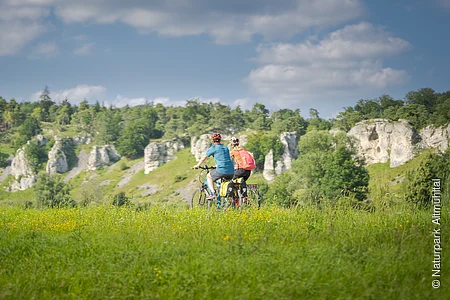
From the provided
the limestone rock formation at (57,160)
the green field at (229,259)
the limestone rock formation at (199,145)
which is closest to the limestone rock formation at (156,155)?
the limestone rock formation at (199,145)

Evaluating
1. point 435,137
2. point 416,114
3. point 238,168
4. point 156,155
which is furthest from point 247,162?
point 156,155

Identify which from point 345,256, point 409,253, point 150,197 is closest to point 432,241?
point 409,253

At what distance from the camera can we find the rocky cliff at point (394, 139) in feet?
366

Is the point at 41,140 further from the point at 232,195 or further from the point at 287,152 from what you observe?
the point at 232,195

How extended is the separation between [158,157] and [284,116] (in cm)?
5182

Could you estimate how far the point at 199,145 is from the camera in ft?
506

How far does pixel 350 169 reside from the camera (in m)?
65.9

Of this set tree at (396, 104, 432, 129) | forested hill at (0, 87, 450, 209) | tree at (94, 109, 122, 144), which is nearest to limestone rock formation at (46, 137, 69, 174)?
forested hill at (0, 87, 450, 209)

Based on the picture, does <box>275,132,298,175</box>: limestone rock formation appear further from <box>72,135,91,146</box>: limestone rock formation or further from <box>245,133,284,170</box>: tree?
<box>72,135,91,146</box>: limestone rock formation

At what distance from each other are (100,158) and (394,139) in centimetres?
11445

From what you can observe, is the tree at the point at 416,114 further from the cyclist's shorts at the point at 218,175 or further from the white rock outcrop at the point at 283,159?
the cyclist's shorts at the point at 218,175

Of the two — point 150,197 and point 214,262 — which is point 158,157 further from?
point 214,262

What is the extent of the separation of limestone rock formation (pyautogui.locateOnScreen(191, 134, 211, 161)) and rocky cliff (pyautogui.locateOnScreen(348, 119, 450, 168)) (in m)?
48.5

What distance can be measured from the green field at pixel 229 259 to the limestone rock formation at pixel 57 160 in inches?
6876
